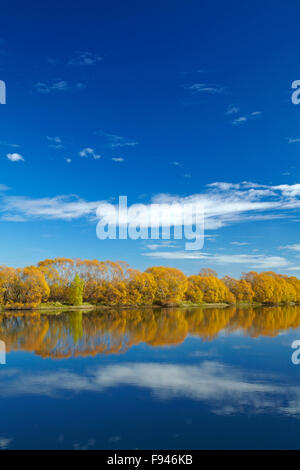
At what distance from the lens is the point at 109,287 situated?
74.2 meters

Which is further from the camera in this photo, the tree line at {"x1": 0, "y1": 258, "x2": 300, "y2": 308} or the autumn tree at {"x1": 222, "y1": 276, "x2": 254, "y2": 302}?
the autumn tree at {"x1": 222, "y1": 276, "x2": 254, "y2": 302}

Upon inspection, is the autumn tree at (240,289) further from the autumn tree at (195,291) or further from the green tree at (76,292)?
the green tree at (76,292)

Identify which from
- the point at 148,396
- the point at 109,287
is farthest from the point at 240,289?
the point at 148,396

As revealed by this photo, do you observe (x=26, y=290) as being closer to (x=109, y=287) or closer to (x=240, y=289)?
(x=109, y=287)

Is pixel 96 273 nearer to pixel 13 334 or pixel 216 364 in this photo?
pixel 13 334

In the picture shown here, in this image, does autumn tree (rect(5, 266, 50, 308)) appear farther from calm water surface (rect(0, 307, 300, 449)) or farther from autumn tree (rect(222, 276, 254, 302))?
autumn tree (rect(222, 276, 254, 302))

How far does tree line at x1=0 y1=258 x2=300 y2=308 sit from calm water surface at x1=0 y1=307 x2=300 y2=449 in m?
42.4

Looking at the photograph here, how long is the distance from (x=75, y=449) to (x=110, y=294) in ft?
219

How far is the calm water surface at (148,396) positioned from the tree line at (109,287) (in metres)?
42.4

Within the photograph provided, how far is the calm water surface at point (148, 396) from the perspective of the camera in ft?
28.9

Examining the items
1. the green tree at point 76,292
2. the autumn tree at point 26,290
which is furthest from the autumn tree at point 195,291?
the autumn tree at point 26,290

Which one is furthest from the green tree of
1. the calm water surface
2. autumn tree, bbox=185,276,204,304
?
the calm water surface

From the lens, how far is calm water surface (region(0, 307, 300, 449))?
880 centimetres
